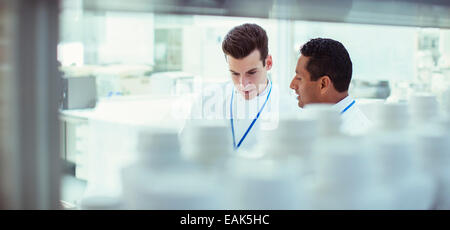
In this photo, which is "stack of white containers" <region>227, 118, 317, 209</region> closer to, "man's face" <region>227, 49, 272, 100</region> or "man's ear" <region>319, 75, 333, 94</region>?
"man's ear" <region>319, 75, 333, 94</region>

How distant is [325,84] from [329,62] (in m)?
0.07

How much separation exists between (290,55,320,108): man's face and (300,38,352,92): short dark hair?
0.05 ft

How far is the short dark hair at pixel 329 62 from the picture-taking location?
1.16m

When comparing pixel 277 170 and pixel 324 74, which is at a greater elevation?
pixel 324 74

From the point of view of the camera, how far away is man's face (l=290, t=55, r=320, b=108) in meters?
1.15

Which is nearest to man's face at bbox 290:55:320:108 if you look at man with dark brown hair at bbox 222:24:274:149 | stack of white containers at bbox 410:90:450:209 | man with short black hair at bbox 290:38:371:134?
man with short black hair at bbox 290:38:371:134

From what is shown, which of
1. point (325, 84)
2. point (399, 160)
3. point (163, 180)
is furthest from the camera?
point (325, 84)

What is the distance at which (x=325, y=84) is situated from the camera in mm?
1185

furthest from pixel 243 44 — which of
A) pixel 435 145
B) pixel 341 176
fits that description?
pixel 341 176

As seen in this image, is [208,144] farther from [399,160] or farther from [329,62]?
[329,62]

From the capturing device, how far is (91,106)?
593mm
